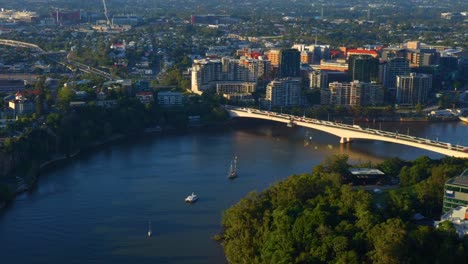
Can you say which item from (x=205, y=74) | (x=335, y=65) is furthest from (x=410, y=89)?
(x=205, y=74)

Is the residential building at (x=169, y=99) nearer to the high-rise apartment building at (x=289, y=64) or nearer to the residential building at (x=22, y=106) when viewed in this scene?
the residential building at (x=22, y=106)

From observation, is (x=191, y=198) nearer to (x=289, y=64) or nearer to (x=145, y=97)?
(x=145, y=97)

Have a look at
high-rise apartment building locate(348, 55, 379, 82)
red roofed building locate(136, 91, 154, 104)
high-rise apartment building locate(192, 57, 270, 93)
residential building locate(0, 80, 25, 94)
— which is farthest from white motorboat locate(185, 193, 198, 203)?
high-rise apartment building locate(348, 55, 379, 82)

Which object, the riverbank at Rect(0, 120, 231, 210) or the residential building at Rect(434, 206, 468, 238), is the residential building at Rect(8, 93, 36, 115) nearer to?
the riverbank at Rect(0, 120, 231, 210)

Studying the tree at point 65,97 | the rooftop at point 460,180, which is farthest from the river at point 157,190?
the rooftop at point 460,180

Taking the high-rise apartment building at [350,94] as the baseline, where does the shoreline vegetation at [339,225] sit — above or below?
below

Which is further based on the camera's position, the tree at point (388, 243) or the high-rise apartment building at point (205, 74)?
the high-rise apartment building at point (205, 74)
